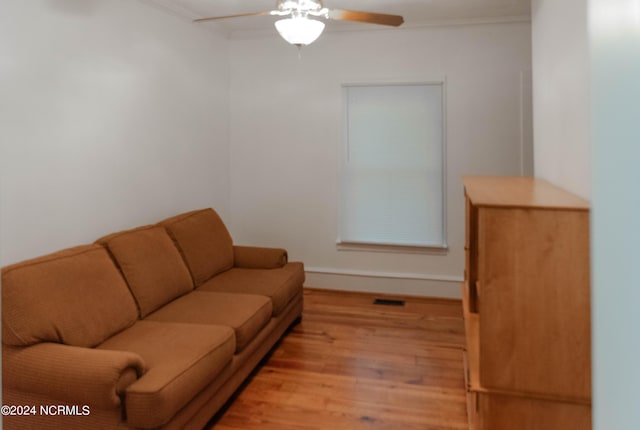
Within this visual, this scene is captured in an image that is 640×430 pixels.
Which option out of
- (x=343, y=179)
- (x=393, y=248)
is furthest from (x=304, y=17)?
(x=393, y=248)

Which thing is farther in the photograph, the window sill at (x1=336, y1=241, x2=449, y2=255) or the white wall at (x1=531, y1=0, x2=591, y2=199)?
the window sill at (x1=336, y1=241, x2=449, y2=255)

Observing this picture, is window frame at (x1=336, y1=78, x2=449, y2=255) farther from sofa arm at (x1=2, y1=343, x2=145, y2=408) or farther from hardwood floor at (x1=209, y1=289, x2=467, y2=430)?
sofa arm at (x1=2, y1=343, x2=145, y2=408)

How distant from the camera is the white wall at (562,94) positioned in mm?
A: 1732

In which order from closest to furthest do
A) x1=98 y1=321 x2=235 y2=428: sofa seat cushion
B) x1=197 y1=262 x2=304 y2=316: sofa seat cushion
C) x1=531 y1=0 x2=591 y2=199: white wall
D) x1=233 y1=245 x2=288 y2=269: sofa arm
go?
x1=531 y1=0 x2=591 y2=199: white wall → x1=98 y1=321 x2=235 y2=428: sofa seat cushion → x1=197 y1=262 x2=304 y2=316: sofa seat cushion → x1=233 y1=245 x2=288 y2=269: sofa arm

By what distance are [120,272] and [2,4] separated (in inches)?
63.7

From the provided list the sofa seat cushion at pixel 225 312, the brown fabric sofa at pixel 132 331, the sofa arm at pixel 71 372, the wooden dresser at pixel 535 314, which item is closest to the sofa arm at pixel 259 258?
the brown fabric sofa at pixel 132 331

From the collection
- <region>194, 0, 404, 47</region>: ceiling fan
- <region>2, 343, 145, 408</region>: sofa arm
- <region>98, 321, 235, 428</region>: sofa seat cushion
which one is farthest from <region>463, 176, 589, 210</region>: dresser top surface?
<region>2, 343, 145, 408</region>: sofa arm

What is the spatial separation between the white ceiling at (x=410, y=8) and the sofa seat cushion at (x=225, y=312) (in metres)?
2.43

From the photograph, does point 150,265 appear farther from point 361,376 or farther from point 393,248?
point 393,248

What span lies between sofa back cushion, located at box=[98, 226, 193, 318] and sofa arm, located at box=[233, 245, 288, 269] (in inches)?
27.4

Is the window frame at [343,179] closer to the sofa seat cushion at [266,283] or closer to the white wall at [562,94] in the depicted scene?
the sofa seat cushion at [266,283]

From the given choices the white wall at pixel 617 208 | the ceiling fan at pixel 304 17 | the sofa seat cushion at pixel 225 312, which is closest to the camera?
the white wall at pixel 617 208

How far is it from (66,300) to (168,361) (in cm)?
65

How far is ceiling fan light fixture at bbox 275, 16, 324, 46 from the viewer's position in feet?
7.91
